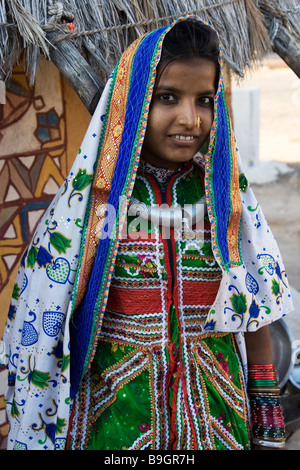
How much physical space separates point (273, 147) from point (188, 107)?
11553 mm

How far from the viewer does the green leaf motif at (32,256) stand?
194 centimetres

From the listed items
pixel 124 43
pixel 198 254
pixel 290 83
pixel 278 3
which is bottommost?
pixel 198 254

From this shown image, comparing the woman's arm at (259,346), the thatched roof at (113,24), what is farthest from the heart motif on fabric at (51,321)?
the thatched roof at (113,24)

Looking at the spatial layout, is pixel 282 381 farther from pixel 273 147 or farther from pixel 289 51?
pixel 273 147

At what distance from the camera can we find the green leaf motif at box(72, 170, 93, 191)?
71.0 inches

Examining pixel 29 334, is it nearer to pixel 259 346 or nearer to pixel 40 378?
pixel 40 378

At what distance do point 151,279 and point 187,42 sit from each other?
2.30 ft

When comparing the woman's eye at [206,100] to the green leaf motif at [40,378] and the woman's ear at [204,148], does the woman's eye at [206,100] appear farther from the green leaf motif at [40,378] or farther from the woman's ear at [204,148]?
the green leaf motif at [40,378]

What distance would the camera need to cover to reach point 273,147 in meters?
12.9

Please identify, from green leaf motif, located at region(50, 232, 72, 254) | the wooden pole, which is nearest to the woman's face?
green leaf motif, located at region(50, 232, 72, 254)

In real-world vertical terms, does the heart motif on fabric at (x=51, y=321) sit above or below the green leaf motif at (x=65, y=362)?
above

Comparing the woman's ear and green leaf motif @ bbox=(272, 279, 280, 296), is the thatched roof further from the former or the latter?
green leaf motif @ bbox=(272, 279, 280, 296)

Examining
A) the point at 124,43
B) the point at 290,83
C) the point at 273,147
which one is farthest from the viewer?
the point at 290,83
